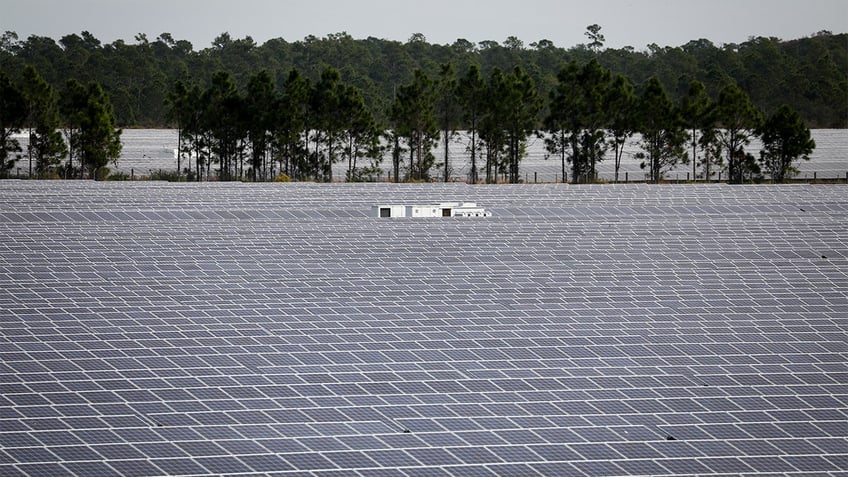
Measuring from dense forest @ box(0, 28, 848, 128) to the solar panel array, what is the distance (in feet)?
174

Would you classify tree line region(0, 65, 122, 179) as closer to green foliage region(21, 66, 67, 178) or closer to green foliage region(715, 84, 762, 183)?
green foliage region(21, 66, 67, 178)

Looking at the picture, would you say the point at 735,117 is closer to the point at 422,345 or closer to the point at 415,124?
the point at 415,124

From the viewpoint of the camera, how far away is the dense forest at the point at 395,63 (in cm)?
8294

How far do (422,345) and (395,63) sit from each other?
289 feet

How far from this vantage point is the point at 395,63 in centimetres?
10094

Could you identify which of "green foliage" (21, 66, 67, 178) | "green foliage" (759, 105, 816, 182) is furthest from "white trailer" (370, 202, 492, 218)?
"green foliage" (759, 105, 816, 182)

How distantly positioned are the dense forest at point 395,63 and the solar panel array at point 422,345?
2086 inches

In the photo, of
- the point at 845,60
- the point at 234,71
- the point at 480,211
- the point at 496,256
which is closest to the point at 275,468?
the point at 496,256

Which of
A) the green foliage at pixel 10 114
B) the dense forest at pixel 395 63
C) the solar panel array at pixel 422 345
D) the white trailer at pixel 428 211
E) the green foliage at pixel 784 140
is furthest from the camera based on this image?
the dense forest at pixel 395 63

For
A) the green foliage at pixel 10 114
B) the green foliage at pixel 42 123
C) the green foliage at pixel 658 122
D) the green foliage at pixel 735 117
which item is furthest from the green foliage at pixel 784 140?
the green foliage at pixel 10 114

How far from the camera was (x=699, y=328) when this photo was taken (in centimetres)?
1546

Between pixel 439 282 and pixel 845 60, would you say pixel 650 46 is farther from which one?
pixel 439 282

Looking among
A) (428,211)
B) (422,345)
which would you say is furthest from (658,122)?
(422,345)

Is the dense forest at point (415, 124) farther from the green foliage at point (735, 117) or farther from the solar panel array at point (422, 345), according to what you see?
the solar panel array at point (422, 345)
